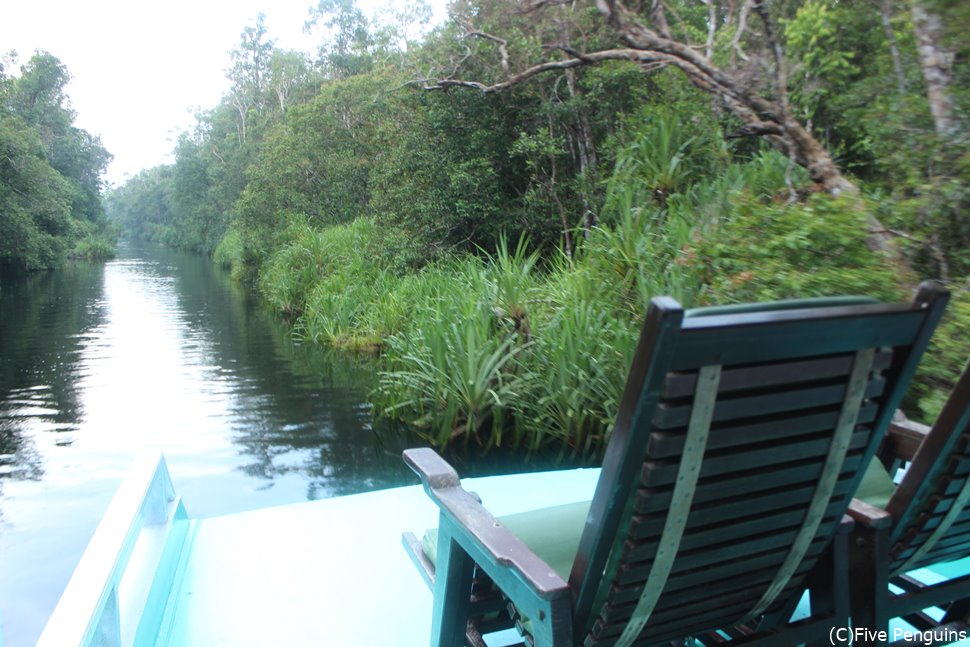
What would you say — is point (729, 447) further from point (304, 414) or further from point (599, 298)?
point (304, 414)

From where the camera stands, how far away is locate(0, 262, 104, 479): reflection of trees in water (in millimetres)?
7172

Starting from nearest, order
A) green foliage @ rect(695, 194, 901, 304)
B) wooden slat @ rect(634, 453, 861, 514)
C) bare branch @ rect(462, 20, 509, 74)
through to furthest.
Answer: wooden slat @ rect(634, 453, 861, 514), green foliage @ rect(695, 194, 901, 304), bare branch @ rect(462, 20, 509, 74)

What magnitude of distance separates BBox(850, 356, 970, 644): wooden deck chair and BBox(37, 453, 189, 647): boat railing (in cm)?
148

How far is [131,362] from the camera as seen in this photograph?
10.9 metres

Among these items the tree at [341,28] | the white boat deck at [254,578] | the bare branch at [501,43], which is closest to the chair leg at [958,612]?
the white boat deck at [254,578]

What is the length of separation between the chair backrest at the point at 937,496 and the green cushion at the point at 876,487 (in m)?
0.18

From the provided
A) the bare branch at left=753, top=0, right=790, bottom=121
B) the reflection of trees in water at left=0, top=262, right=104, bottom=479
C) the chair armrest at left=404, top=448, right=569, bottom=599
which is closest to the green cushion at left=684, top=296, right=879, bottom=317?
the chair armrest at left=404, top=448, right=569, bottom=599

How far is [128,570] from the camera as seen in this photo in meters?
2.07

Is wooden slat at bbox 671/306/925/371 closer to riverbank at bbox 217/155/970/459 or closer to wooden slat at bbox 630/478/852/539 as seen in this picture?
wooden slat at bbox 630/478/852/539

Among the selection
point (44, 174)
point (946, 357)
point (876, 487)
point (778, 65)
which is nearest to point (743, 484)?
point (876, 487)

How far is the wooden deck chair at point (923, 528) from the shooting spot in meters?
1.38

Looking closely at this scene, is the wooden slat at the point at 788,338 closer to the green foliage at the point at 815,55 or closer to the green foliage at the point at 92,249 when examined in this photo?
the green foliage at the point at 815,55

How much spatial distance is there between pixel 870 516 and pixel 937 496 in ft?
0.45

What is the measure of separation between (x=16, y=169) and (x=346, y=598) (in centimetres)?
2418
